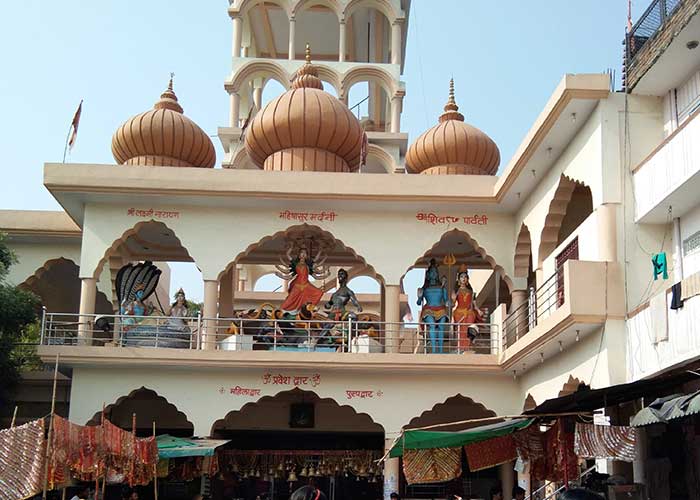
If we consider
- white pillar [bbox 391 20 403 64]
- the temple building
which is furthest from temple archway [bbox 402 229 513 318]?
white pillar [bbox 391 20 403 64]

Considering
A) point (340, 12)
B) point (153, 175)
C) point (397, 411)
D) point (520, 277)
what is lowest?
point (397, 411)

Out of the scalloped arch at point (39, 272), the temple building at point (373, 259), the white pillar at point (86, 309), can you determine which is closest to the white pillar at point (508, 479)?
the temple building at point (373, 259)

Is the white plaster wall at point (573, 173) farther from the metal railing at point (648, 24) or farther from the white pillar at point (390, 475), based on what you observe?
the white pillar at point (390, 475)

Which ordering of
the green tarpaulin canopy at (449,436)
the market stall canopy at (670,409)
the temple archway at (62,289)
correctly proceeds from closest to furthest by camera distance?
1. the market stall canopy at (670,409)
2. the green tarpaulin canopy at (449,436)
3. the temple archway at (62,289)

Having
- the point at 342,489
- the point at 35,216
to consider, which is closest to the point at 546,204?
the point at 342,489

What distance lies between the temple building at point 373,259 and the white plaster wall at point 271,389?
0.03 meters

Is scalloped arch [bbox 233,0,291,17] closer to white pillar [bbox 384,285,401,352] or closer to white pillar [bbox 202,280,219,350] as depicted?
white pillar [bbox 202,280,219,350]

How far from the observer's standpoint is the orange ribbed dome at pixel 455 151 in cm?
1709

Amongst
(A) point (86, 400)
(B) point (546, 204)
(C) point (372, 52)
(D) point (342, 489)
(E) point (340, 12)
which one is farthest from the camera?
(C) point (372, 52)

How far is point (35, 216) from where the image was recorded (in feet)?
55.1

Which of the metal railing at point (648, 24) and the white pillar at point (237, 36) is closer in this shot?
the metal railing at point (648, 24)

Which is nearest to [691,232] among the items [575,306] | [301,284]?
[575,306]

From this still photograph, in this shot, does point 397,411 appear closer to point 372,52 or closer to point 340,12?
point 340,12

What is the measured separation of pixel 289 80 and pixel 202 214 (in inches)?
306
